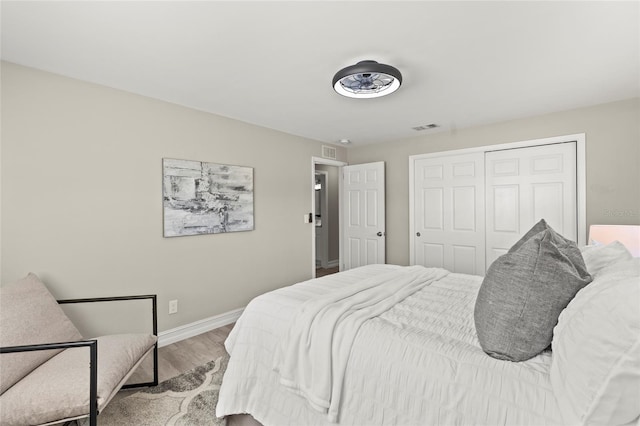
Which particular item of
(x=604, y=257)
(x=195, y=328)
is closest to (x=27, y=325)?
(x=195, y=328)

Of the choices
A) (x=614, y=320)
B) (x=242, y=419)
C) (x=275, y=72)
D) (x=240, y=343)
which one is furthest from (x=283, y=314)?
(x=275, y=72)

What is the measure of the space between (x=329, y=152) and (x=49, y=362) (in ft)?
12.7

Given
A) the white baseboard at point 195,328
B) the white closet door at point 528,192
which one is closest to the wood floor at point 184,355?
the white baseboard at point 195,328

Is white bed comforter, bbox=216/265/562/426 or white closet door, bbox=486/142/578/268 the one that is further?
white closet door, bbox=486/142/578/268

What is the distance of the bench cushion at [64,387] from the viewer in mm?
1362

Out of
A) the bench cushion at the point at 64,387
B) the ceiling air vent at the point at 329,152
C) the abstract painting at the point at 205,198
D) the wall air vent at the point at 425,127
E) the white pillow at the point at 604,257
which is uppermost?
the wall air vent at the point at 425,127

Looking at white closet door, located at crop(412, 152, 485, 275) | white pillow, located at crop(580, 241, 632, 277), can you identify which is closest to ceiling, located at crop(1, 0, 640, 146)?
white closet door, located at crop(412, 152, 485, 275)

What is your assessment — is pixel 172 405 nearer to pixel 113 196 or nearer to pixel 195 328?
pixel 195 328

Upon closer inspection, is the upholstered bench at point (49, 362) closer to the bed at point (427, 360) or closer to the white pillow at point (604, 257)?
the bed at point (427, 360)

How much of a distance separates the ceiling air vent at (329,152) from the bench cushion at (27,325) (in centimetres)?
354

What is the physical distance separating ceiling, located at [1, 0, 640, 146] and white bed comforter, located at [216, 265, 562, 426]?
1586mm

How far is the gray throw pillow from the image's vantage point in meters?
1.12

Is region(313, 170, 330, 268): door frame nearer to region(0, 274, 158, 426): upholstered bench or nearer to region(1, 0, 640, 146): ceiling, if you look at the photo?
region(1, 0, 640, 146): ceiling

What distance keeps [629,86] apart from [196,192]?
4.05 m
